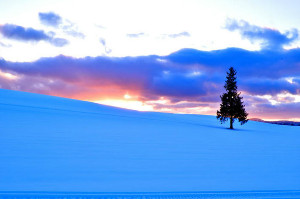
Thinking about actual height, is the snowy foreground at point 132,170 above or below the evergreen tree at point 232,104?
below

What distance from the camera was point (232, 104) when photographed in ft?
90.1

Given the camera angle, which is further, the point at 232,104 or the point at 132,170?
the point at 232,104

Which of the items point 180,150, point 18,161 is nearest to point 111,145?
point 180,150

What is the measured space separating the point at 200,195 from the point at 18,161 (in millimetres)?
5121

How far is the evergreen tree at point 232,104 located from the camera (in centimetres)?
2719

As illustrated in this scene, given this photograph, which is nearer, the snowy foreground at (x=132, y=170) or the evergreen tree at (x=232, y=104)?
the snowy foreground at (x=132, y=170)

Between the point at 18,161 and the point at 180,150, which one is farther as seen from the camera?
the point at 180,150

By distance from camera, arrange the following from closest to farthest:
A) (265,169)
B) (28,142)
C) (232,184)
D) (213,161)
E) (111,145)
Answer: (232,184) < (265,169) < (213,161) < (28,142) < (111,145)

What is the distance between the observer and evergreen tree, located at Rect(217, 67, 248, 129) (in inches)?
1070

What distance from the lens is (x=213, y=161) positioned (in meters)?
8.08

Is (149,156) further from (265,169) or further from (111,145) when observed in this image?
(265,169)

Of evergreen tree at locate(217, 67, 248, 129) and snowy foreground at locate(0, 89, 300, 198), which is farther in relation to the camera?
evergreen tree at locate(217, 67, 248, 129)

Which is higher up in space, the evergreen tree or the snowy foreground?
the evergreen tree

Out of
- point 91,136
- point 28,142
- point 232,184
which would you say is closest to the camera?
point 232,184
